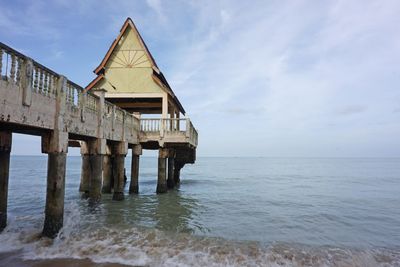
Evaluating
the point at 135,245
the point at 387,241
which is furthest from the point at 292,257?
the point at 387,241

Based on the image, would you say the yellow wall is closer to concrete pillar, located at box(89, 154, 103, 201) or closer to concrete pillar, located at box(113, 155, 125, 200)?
concrete pillar, located at box(113, 155, 125, 200)

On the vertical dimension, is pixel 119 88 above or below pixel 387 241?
above

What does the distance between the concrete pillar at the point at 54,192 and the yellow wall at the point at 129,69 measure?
10.5 m

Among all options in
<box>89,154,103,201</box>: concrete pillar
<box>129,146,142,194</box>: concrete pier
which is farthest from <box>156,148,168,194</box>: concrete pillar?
<box>89,154,103,201</box>: concrete pillar

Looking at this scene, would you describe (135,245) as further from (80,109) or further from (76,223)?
(80,109)

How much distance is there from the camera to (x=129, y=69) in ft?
60.5

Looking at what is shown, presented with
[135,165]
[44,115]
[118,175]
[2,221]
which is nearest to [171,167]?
[135,165]

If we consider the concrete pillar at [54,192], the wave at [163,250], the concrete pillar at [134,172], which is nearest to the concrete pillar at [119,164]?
the concrete pillar at [134,172]

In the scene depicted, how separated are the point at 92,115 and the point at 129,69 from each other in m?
8.27

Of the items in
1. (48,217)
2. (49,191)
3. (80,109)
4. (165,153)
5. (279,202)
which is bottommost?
(279,202)

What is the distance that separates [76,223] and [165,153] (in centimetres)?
785

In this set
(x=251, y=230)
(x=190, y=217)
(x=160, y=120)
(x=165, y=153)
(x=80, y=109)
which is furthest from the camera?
(x=165, y=153)

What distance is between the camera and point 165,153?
1802 cm

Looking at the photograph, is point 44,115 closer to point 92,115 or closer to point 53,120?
point 53,120
